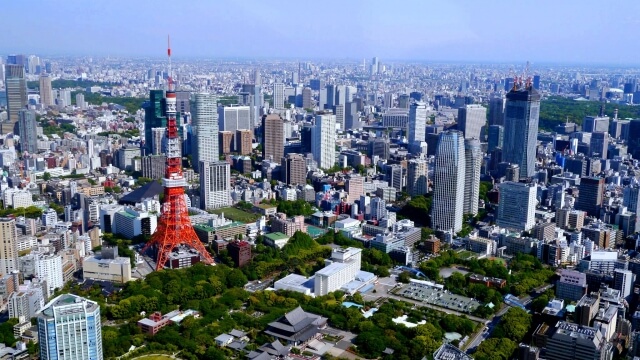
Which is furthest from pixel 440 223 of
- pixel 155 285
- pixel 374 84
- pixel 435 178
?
pixel 374 84

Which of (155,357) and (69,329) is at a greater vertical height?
(69,329)

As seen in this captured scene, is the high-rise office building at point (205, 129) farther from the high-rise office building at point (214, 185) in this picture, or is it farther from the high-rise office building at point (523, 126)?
the high-rise office building at point (523, 126)

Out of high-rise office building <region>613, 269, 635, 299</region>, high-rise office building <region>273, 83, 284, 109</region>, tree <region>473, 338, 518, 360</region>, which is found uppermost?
high-rise office building <region>273, 83, 284, 109</region>

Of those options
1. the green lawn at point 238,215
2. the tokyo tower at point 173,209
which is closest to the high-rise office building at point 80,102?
the green lawn at point 238,215

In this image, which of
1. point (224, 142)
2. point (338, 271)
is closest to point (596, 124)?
point (224, 142)

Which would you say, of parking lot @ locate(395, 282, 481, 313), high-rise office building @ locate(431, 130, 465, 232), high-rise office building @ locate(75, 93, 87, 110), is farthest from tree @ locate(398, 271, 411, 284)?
high-rise office building @ locate(75, 93, 87, 110)

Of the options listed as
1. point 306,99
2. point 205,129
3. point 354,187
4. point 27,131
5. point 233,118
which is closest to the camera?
point 354,187

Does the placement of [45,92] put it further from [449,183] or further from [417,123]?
[449,183]

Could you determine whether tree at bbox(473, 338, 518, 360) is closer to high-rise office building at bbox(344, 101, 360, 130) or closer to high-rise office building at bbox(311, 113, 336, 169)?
high-rise office building at bbox(311, 113, 336, 169)
